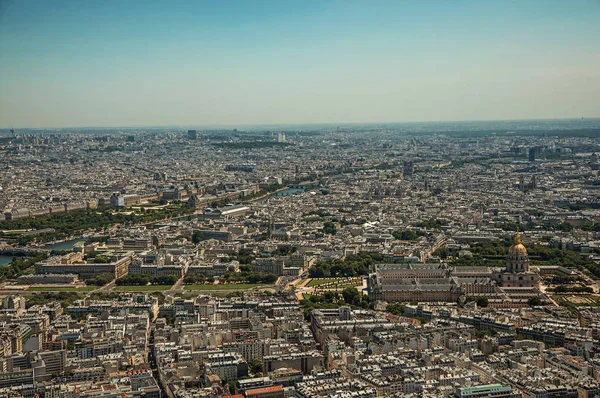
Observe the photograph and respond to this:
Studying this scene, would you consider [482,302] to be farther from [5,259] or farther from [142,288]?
[5,259]

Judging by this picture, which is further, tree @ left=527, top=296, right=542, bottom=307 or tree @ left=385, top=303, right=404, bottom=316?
tree @ left=527, top=296, right=542, bottom=307

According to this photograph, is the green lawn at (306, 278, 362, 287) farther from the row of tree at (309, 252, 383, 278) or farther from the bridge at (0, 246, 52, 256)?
the bridge at (0, 246, 52, 256)

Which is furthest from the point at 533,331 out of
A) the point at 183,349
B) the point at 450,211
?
the point at 450,211

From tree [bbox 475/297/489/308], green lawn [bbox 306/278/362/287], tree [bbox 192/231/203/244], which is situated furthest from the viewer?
tree [bbox 192/231/203/244]

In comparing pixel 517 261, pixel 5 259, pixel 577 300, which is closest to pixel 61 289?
pixel 5 259

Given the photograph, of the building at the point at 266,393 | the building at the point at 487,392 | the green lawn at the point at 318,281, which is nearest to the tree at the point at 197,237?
the green lawn at the point at 318,281

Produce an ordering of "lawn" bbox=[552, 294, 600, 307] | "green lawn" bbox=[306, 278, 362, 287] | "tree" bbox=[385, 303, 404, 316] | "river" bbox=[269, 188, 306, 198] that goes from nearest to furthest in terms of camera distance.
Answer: "tree" bbox=[385, 303, 404, 316]
"lawn" bbox=[552, 294, 600, 307]
"green lawn" bbox=[306, 278, 362, 287]
"river" bbox=[269, 188, 306, 198]

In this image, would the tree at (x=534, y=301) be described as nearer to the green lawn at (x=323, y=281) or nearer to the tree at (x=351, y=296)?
the tree at (x=351, y=296)

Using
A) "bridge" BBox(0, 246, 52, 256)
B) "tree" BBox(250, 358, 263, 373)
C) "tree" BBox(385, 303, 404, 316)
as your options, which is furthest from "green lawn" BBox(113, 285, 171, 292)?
"tree" BBox(250, 358, 263, 373)

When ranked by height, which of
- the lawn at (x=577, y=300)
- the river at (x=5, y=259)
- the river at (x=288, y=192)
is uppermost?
the lawn at (x=577, y=300)
